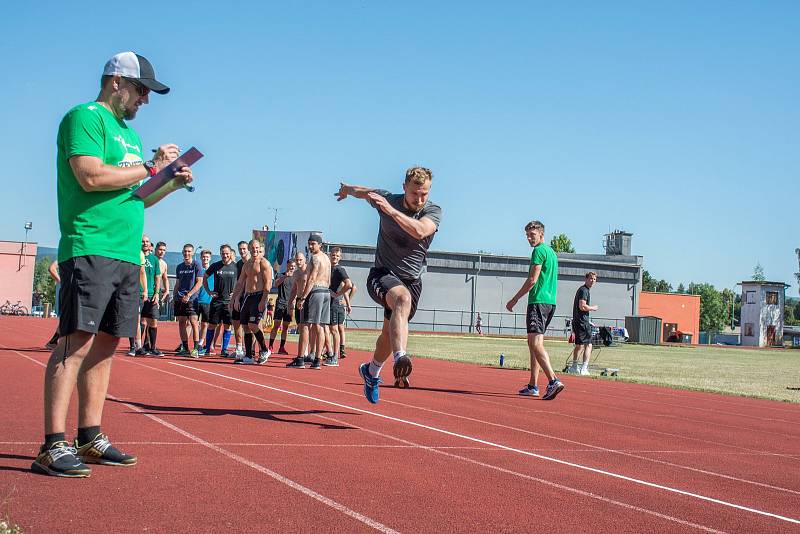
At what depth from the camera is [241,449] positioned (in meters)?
6.23

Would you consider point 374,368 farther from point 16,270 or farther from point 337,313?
point 16,270

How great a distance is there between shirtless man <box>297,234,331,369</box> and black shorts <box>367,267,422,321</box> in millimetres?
7335

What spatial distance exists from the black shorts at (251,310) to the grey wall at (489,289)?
47.0 m

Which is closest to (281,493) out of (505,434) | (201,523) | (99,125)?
(201,523)

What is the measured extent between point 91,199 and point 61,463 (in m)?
1.47

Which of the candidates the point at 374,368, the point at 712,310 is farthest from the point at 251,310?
the point at 712,310

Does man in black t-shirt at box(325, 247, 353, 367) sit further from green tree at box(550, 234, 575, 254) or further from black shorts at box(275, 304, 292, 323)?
green tree at box(550, 234, 575, 254)

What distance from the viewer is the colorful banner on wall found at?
182ft

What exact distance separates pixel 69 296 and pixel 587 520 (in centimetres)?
305

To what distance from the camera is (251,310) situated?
16.8 meters

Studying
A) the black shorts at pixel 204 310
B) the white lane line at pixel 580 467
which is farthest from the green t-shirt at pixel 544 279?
the black shorts at pixel 204 310

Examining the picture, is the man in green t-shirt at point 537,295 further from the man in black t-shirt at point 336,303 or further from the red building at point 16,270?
the red building at point 16,270

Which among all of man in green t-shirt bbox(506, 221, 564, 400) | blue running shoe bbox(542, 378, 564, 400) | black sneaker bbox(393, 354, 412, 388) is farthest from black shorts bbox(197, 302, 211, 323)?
black sneaker bbox(393, 354, 412, 388)

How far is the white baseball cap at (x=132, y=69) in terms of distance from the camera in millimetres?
5316
